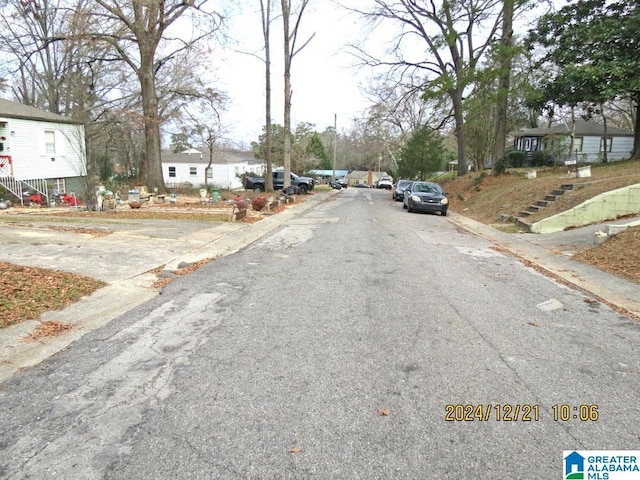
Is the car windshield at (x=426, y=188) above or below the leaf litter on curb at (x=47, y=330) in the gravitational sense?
above

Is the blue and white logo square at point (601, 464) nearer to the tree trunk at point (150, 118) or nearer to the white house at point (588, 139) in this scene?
the tree trunk at point (150, 118)

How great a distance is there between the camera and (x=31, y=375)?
3711mm

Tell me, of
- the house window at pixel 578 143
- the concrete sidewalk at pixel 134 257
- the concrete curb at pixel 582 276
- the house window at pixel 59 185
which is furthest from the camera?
the house window at pixel 578 143

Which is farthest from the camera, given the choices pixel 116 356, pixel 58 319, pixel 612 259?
pixel 612 259

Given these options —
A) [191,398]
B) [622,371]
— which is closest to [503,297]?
[622,371]

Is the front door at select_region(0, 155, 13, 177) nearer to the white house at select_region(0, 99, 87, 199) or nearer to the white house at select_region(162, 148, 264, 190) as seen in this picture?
the white house at select_region(0, 99, 87, 199)

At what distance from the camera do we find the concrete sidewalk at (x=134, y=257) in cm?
475

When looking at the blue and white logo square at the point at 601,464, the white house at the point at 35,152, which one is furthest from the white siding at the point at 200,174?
the blue and white logo square at the point at 601,464

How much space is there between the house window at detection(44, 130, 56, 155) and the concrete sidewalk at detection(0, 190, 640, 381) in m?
14.0

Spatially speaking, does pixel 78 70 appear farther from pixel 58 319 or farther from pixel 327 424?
pixel 327 424

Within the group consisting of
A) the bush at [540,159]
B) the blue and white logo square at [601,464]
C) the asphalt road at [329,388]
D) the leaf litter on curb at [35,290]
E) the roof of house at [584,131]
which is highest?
the roof of house at [584,131]

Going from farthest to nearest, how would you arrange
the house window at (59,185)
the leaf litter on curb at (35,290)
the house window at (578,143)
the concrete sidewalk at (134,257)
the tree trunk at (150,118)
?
the house window at (578,143)
the tree trunk at (150,118)
the house window at (59,185)
the leaf litter on curb at (35,290)
the concrete sidewalk at (134,257)

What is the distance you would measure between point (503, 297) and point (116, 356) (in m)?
5.09

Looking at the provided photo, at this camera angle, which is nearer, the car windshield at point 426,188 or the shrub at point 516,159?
the car windshield at point 426,188
